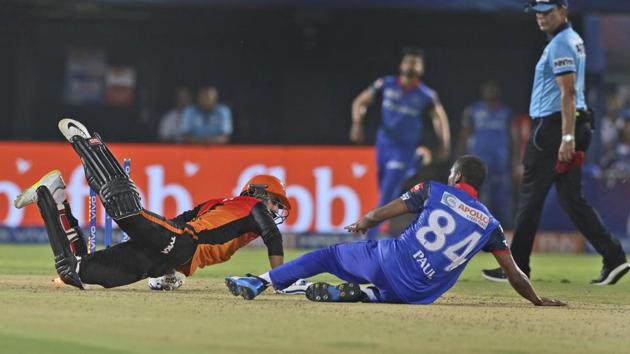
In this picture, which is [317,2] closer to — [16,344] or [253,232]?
[253,232]

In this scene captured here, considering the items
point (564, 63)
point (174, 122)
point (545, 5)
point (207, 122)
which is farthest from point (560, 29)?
point (174, 122)

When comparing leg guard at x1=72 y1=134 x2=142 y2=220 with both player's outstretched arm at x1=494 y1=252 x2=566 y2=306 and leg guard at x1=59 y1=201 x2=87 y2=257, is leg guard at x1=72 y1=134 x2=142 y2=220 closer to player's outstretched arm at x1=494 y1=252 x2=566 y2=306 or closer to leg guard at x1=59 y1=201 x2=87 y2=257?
leg guard at x1=59 y1=201 x2=87 y2=257

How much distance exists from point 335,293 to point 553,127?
9.39 feet

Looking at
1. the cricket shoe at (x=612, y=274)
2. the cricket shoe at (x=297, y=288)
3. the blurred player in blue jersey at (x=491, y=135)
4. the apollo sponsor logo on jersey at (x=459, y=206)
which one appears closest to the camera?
the apollo sponsor logo on jersey at (x=459, y=206)

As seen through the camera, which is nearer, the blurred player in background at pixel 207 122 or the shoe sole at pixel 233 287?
the shoe sole at pixel 233 287

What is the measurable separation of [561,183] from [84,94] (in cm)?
948

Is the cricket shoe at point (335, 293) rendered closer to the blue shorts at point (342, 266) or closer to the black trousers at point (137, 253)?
the blue shorts at point (342, 266)

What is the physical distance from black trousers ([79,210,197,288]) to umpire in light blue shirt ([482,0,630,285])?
9.91 ft

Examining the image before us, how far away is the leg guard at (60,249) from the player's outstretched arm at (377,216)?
181cm

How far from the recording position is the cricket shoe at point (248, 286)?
8.88 meters

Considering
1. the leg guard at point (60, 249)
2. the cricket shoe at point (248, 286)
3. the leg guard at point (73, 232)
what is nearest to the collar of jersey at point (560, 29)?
the cricket shoe at point (248, 286)

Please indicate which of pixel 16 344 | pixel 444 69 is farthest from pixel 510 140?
pixel 16 344

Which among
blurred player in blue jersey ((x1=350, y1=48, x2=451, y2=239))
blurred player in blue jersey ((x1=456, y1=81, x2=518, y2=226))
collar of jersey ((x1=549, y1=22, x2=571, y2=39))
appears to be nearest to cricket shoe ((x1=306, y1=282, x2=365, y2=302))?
collar of jersey ((x1=549, y1=22, x2=571, y2=39))

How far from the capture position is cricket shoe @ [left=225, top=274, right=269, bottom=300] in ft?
29.1
